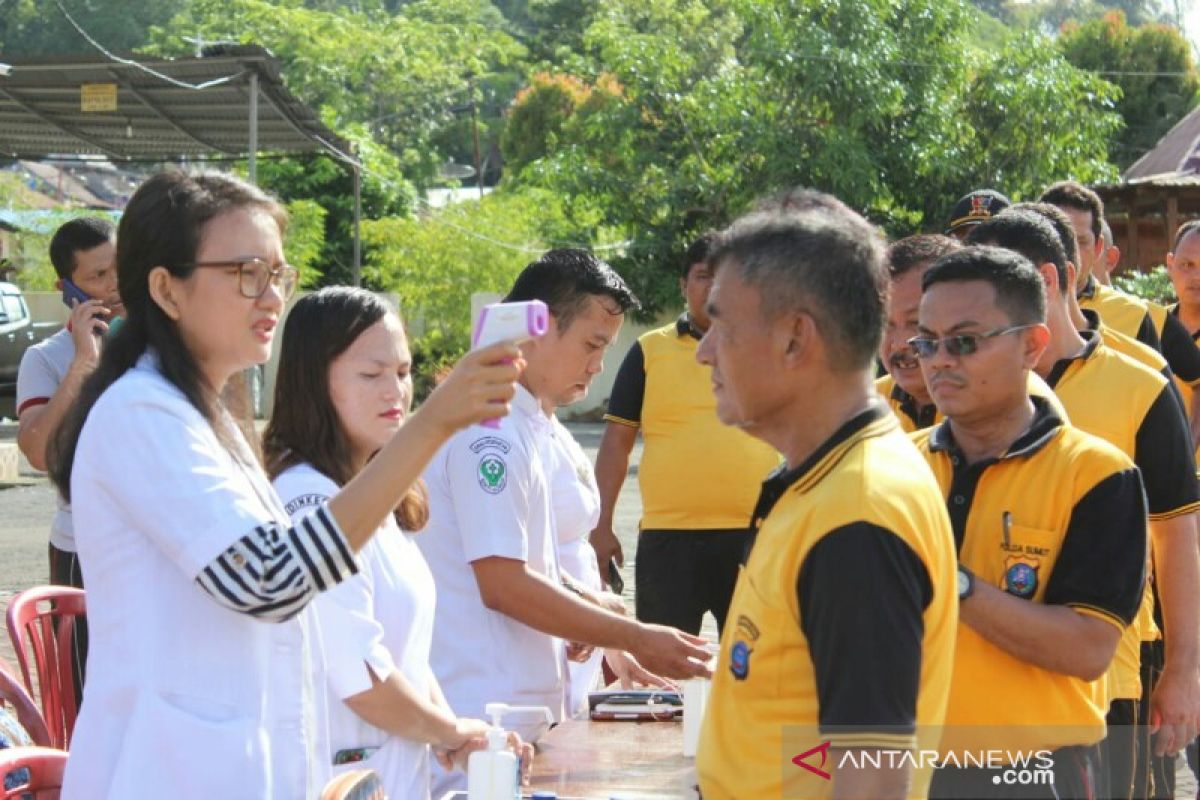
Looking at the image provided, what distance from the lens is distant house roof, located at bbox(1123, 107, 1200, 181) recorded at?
25359 millimetres

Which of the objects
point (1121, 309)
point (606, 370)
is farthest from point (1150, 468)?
Result: point (606, 370)

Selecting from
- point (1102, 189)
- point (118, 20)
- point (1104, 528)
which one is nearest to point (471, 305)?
point (1102, 189)

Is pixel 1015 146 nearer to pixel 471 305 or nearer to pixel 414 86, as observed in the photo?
pixel 471 305

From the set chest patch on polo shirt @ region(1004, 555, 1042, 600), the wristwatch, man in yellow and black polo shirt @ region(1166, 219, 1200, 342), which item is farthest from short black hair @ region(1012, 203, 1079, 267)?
man in yellow and black polo shirt @ region(1166, 219, 1200, 342)

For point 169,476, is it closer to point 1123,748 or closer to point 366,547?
point 366,547

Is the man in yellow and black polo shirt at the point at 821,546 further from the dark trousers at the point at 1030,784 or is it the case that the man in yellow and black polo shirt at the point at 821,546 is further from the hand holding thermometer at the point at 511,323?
the dark trousers at the point at 1030,784

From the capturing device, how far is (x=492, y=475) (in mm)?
3686

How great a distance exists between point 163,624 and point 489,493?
1316mm

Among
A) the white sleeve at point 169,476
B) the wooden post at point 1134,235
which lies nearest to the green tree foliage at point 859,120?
the wooden post at point 1134,235

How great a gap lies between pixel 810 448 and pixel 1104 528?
935 mm

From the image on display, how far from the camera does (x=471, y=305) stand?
2725cm

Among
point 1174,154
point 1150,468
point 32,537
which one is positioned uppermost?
point 1174,154

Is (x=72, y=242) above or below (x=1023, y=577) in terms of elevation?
above

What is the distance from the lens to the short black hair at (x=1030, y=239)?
12.5 ft
